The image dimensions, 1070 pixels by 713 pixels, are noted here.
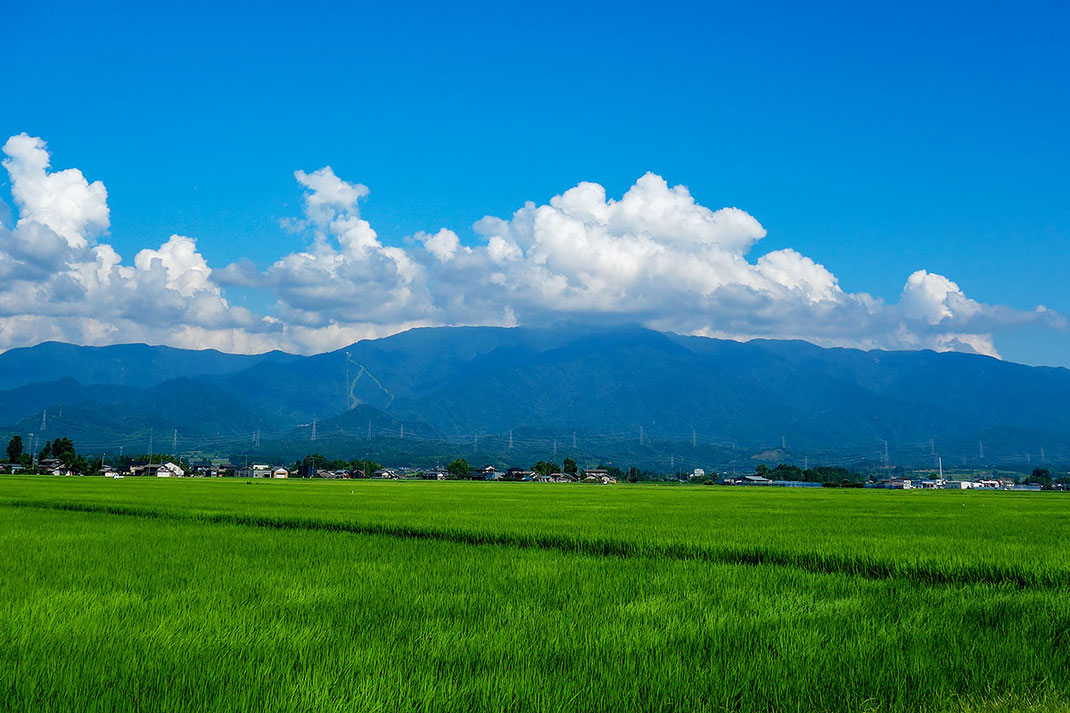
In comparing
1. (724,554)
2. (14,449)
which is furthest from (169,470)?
(724,554)

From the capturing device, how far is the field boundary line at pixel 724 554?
1235 cm

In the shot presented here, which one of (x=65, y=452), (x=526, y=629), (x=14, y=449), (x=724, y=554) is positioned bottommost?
(x=65, y=452)

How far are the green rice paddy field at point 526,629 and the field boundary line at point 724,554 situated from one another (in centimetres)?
6

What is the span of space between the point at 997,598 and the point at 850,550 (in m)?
5.30

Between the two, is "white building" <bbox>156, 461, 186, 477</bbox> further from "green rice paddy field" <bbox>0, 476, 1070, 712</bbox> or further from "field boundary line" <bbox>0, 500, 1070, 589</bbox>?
"green rice paddy field" <bbox>0, 476, 1070, 712</bbox>

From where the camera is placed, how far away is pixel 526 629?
7.46 m

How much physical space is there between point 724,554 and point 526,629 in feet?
29.1

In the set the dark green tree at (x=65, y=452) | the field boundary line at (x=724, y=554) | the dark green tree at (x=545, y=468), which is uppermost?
the field boundary line at (x=724, y=554)

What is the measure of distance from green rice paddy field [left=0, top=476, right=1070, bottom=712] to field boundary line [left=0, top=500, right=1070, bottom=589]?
0.06 metres

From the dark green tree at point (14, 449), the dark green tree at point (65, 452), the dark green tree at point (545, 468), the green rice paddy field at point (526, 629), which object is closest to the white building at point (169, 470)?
the dark green tree at point (65, 452)

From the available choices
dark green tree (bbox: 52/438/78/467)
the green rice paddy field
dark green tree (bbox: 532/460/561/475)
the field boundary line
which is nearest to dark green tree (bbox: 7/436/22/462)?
dark green tree (bbox: 52/438/78/467)

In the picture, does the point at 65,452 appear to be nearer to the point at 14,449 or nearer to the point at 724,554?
the point at 14,449

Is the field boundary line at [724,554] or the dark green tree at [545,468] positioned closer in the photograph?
the field boundary line at [724,554]

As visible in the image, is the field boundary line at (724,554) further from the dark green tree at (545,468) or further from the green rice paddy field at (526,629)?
the dark green tree at (545,468)
